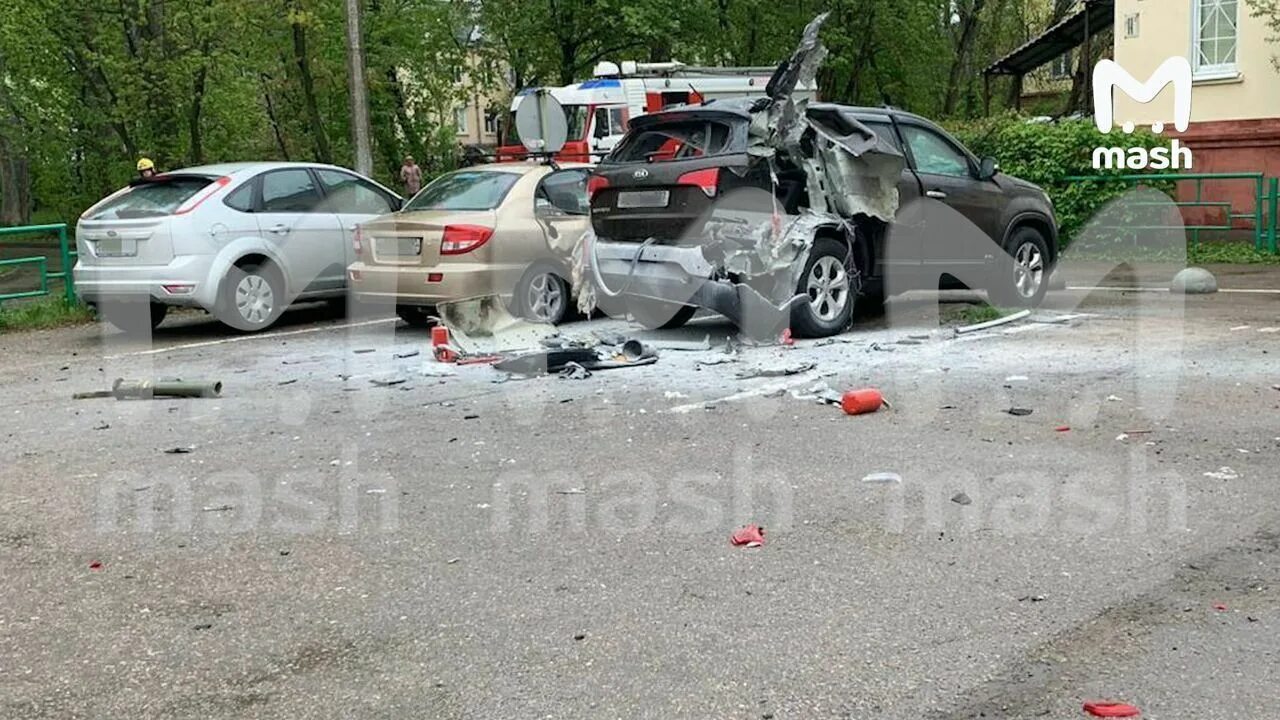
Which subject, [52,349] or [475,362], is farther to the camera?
[52,349]

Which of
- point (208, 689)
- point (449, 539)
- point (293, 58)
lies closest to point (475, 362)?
point (449, 539)

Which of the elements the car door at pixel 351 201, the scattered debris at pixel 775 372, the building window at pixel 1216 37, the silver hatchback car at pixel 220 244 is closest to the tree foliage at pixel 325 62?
the car door at pixel 351 201

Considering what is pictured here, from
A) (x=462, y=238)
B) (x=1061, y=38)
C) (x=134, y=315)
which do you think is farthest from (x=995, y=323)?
(x=1061, y=38)

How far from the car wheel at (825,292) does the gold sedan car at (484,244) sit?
94.1 inches

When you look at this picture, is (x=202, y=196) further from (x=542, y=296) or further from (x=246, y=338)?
(x=542, y=296)

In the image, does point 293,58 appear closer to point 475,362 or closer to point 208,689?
point 475,362

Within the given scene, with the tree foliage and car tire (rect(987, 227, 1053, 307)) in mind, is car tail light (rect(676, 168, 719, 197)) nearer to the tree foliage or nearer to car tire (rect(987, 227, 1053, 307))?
car tire (rect(987, 227, 1053, 307))

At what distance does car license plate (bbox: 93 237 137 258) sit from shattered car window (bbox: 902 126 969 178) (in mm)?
7223

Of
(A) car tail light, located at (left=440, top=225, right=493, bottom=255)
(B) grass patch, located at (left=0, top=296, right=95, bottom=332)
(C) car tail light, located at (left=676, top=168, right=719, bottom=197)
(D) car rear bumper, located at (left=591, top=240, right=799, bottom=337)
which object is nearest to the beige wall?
(D) car rear bumper, located at (left=591, top=240, right=799, bottom=337)

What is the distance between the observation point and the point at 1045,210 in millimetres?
12086

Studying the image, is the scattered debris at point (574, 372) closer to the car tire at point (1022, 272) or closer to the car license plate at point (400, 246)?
the car license plate at point (400, 246)

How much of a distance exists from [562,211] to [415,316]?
1905 millimetres

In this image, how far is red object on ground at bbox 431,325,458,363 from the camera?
9898mm

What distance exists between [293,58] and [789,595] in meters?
22.5
